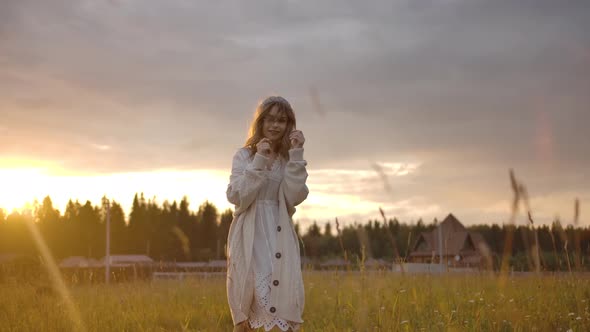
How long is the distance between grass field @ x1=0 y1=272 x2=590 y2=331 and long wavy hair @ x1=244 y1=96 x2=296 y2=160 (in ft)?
4.19

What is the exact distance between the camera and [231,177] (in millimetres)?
4145

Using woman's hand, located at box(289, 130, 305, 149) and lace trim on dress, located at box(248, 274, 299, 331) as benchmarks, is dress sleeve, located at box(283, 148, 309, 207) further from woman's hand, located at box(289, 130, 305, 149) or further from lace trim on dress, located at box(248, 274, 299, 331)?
lace trim on dress, located at box(248, 274, 299, 331)

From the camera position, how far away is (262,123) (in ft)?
14.3

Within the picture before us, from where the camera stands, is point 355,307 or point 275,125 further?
point 355,307

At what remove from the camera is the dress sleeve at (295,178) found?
3.97 metres

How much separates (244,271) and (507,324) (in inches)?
127

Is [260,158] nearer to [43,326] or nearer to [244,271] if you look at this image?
[244,271]

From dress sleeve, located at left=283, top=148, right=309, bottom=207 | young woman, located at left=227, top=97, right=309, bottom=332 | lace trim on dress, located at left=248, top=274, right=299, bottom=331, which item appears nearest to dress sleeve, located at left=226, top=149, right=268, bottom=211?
young woman, located at left=227, top=97, right=309, bottom=332

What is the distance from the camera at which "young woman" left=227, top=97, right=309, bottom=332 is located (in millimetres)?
3830

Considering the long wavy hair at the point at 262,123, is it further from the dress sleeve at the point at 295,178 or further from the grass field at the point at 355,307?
the grass field at the point at 355,307

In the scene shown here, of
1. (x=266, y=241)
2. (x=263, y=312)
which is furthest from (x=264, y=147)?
(x=263, y=312)

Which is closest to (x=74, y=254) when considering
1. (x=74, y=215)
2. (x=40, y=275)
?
(x=74, y=215)

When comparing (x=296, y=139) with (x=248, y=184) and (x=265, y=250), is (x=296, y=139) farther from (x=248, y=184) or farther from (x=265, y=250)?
(x=265, y=250)

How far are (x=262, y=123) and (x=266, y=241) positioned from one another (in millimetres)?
Result: 925
